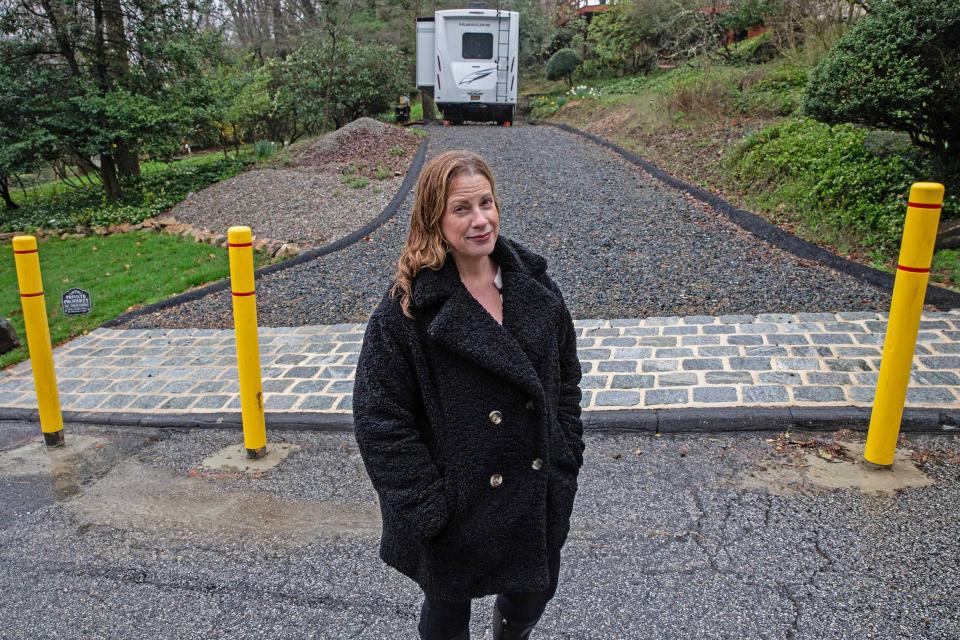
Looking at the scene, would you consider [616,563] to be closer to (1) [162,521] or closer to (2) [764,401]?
(2) [764,401]

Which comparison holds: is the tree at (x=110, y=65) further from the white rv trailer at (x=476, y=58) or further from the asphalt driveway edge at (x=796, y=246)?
the asphalt driveway edge at (x=796, y=246)

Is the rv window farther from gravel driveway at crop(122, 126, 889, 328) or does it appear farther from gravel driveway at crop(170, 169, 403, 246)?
gravel driveway at crop(122, 126, 889, 328)

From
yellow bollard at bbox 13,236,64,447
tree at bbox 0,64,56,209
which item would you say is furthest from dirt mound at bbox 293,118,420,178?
yellow bollard at bbox 13,236,64,447

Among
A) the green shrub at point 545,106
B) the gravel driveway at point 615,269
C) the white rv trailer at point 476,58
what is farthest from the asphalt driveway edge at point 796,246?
the green shrub at point 545,106

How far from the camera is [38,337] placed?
14.9 feet

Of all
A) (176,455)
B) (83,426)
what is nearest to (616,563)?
(176,455)

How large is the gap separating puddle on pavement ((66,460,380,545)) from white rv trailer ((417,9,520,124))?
60.5 ft

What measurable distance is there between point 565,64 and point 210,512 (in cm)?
2763

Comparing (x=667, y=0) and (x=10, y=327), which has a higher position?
(x=667, y=0)

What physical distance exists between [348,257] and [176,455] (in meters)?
4.38

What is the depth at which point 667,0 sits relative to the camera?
920 inches

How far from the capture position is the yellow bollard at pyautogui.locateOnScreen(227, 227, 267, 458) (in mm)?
4000

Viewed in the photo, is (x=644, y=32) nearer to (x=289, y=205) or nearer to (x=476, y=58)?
(x=476, y=58)

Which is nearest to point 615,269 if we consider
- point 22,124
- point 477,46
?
point 22,124
